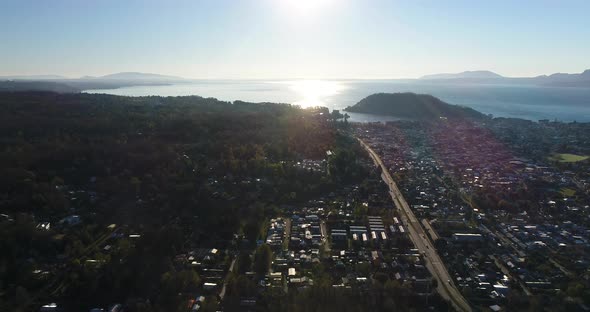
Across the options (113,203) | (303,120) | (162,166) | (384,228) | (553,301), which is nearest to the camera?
(553,301)

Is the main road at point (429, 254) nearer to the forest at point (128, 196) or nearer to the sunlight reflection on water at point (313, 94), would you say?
the forest at point (128, 196)

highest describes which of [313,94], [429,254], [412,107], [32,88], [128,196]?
[32,88]

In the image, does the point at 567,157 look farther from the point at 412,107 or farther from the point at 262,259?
the point at 412,107

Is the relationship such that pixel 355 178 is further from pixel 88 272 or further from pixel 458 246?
pixel 88 272

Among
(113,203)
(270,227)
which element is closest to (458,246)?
(270,227)

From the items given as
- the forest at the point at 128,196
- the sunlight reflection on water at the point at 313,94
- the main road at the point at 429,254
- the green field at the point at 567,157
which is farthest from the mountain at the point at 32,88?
the green field at the point at 567,157

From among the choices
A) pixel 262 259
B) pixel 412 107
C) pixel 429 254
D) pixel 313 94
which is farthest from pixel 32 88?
pixel 429 254
